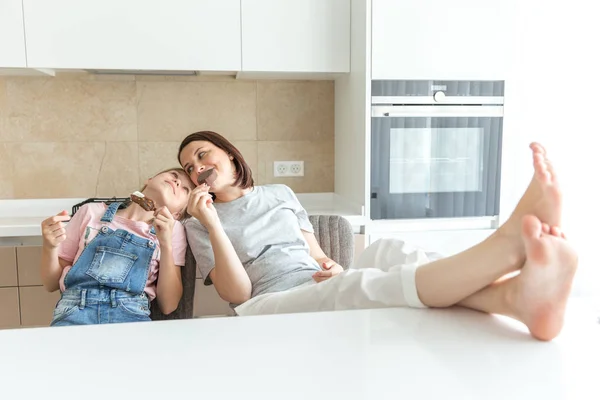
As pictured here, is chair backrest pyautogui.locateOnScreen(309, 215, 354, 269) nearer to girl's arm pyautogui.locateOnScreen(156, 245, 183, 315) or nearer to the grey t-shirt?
the grey t-shirt

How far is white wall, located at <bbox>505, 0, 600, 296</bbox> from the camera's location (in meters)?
2.54

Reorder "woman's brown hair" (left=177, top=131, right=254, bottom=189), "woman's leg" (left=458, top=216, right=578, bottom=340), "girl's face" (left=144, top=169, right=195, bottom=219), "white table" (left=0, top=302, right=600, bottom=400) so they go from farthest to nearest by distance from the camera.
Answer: "woman's brown hair" (left=177, top=131, right=254, bottom=189)
"girl's face" (left=144, top=169, right=195, bottom=219)
"woman's leg" (left=458, top=216, right=578, bottom=340)
"white table" (left=0, top=302, right=600, bottom=400)

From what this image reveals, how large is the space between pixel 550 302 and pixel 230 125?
2063 mm

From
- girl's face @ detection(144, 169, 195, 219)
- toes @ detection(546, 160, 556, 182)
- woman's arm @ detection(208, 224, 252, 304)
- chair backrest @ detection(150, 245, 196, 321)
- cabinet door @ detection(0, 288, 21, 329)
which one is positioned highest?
toes @ detection(546, 160, 556, 182)

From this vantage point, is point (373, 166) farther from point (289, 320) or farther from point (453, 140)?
point (289, 320)

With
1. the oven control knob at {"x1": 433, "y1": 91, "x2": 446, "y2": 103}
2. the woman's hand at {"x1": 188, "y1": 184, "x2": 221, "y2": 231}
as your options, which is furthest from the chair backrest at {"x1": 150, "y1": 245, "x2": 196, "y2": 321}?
the oven control knob at {"x1": 433, "y1": 91, "x2": 446, "y2": 103}

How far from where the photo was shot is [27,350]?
811 millimetres

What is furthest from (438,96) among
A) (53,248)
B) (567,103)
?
(53,248)

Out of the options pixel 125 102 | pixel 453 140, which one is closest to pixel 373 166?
pixel 453 140

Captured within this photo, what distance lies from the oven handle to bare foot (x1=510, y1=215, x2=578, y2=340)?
1451 millimetres

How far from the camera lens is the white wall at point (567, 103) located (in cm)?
254

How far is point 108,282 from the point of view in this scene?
5.13 feet

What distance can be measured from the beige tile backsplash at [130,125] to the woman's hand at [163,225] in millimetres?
1167

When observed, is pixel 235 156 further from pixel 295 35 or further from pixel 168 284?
pixel 295 35
